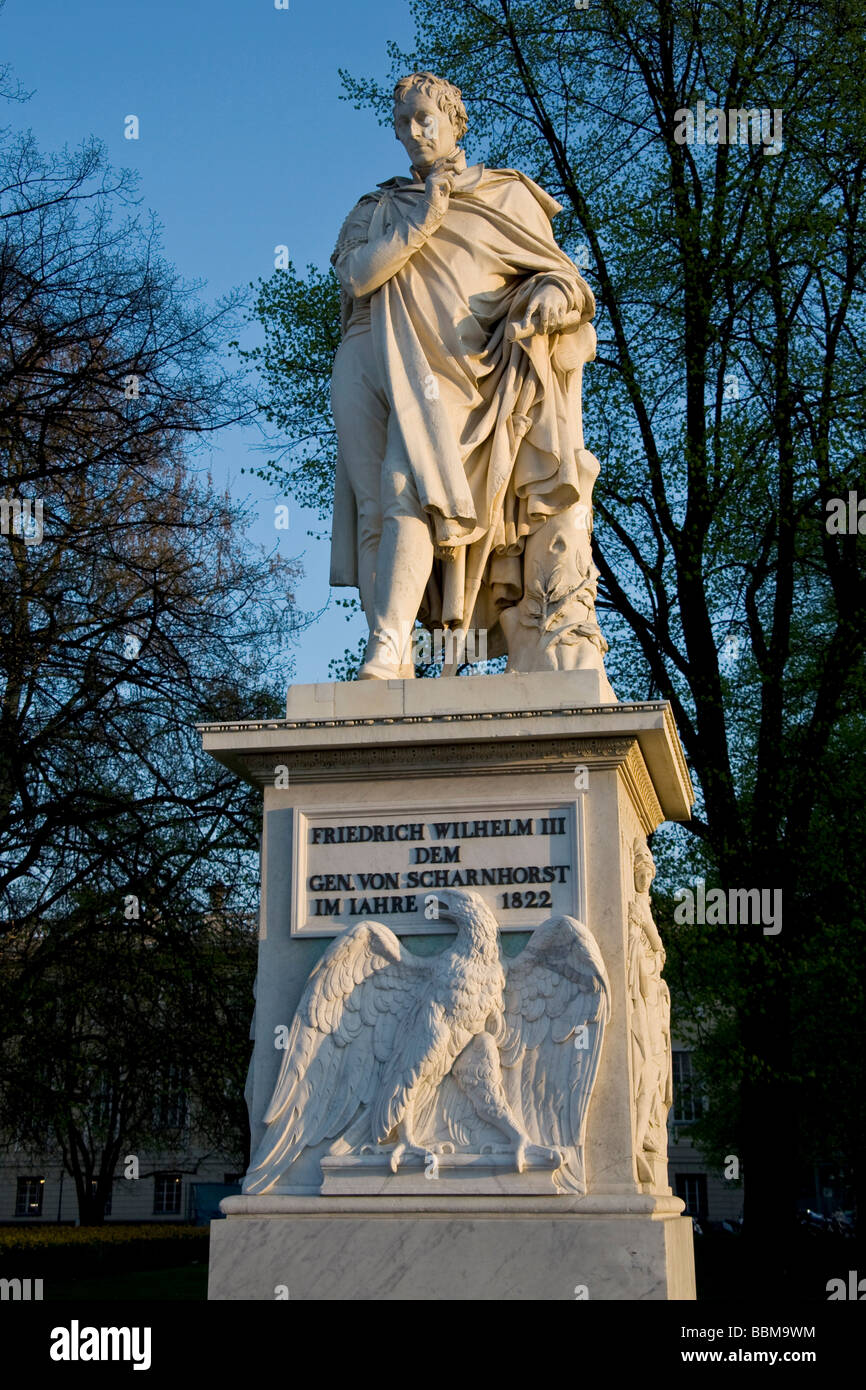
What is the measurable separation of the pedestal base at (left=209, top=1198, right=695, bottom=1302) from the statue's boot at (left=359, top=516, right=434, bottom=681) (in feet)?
7.57

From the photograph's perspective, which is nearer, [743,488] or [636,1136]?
[636,1136]

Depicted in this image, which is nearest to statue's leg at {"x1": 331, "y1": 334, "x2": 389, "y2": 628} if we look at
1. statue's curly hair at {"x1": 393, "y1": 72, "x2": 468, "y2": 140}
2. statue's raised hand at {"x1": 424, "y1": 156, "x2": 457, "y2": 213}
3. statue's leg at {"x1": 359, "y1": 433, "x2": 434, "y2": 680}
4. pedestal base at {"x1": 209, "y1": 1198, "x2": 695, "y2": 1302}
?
statue's leg at {"x1": 359, "y1": 433, "x2": 434, "y2": 680}

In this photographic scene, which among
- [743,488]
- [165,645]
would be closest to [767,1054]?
[743,488]

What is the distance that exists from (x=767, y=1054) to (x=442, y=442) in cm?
1047

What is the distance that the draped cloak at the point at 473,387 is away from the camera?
7.23m

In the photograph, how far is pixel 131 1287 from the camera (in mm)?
16094

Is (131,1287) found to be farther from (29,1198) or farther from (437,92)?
(29,1198)

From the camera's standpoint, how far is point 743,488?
17234mm

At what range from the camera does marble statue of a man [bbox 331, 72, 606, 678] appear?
7.15m

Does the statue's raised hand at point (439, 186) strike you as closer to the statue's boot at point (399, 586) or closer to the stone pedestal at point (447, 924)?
the statue's boot at point (399, 586)

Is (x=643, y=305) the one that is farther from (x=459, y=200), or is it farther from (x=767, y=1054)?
(x=459, y=200)
